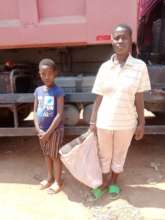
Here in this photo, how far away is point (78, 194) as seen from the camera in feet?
10.5

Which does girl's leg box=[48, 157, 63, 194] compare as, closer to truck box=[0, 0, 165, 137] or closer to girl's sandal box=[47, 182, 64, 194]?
girl's sandal box=[47, 182, 64, 194]

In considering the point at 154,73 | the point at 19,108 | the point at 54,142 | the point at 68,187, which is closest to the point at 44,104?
the point at 54,142

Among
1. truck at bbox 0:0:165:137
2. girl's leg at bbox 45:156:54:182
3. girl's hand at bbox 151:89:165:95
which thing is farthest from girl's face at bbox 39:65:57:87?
girl's hand at bbox 151:89:165:95

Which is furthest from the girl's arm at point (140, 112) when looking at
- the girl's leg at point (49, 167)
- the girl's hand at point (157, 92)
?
the girl's leg at point (49, 167)

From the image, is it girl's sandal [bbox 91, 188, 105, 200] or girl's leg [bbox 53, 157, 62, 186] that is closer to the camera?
girl's sandal [bbox 91, 188, 105, 200]

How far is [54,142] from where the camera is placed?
3.13m

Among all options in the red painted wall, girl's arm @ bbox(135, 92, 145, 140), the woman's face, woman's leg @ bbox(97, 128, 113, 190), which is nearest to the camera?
the woman's face

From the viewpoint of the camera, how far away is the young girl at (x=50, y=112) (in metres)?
3.02

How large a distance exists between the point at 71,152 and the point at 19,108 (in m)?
0.93

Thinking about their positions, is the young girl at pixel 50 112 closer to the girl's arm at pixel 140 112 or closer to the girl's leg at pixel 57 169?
the girl's leg at pixel 57 169

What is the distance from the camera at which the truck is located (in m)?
3.20

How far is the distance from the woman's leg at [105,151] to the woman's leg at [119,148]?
0.04m

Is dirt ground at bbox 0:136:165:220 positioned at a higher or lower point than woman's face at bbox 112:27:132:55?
lower

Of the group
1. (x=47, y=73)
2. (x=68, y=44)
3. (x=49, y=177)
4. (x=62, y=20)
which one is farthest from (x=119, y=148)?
(x=62, y=20)
